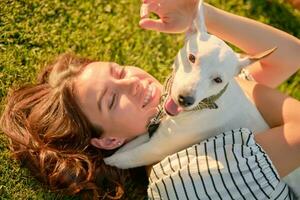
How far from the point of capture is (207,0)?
400 centimetres

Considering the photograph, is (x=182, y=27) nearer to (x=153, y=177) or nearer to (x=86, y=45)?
(x=153, y=177)

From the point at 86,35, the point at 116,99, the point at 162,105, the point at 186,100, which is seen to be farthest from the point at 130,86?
the point at 86,35

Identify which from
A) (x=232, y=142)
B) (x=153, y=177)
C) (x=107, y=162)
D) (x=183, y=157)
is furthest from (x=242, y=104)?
(x=107, y=162)

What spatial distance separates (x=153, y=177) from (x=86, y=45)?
4.29ft

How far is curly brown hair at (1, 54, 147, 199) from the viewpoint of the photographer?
2822 millimetres

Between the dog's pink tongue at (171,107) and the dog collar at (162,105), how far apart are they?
64 mm

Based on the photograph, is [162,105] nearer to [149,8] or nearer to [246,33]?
[149,8]

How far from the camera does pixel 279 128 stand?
2666 mm

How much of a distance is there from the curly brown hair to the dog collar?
29 cm

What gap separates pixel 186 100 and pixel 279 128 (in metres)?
0.67

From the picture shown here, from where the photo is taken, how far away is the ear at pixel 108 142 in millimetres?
2797

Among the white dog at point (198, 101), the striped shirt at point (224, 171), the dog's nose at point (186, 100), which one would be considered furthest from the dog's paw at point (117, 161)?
the dog's nose at point (186, 100)

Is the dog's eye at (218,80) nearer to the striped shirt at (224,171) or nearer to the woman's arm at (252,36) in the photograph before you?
the striped shirt at (224,171)

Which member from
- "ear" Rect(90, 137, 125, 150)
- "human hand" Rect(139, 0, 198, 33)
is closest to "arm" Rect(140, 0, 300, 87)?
"human hand" Rect(139, 0, 198, 33)
